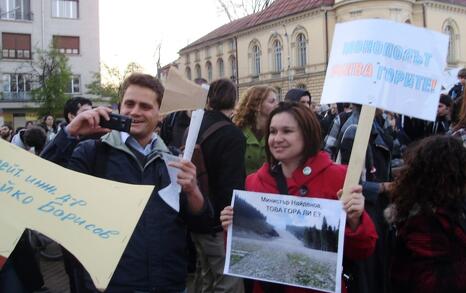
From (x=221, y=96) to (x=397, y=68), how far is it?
2175mm

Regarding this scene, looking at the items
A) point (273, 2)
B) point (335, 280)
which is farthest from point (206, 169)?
point (273, 2)

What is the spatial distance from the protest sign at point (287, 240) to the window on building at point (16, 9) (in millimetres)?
45435

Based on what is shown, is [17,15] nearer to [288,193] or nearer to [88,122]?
[88,122]

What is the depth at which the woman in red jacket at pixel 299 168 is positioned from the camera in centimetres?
253

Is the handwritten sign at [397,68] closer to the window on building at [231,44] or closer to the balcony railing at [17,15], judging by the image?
the balcony railing at [17,15]

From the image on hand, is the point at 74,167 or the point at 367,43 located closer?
the point at 367,43

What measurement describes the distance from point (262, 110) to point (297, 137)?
1.95 meters

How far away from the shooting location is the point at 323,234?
2314mm

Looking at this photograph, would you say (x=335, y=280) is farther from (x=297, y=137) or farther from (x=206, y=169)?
(x=206, y=169)

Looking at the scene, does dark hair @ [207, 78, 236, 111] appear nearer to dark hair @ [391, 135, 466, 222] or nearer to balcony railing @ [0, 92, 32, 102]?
dark hair @ [391, 135, 466, 222]

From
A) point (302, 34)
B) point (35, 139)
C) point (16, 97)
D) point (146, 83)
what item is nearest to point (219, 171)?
point (146, 83)

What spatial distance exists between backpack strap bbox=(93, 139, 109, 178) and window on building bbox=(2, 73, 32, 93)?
43476mm

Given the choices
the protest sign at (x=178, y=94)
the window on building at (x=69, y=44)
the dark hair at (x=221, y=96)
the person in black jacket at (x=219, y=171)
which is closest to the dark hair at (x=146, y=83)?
the protest sign at (x=178, y=94)

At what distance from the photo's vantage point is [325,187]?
2586 millimetres
